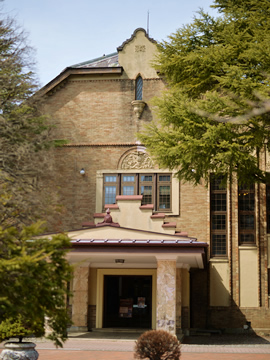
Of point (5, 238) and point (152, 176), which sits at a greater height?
point (152, 176)

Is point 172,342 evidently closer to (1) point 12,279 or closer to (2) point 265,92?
(1) point 12,279

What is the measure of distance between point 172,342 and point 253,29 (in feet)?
43.8

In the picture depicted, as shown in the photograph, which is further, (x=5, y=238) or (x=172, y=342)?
(x=172, y=342)

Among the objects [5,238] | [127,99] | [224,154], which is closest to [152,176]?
[127,99]

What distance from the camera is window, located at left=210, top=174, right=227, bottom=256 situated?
92.6 feet

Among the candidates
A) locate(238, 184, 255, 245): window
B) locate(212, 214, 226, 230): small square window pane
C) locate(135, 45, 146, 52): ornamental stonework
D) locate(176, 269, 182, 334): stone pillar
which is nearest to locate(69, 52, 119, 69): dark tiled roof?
locate(135, 45, 146, 52): ornamental stonework

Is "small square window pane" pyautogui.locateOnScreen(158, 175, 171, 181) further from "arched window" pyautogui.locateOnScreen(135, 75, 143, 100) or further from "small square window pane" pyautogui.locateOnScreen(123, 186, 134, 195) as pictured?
"arched window" pyautogui.locateOnScreen(135, 75, 143, 100)

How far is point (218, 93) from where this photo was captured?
21500mm

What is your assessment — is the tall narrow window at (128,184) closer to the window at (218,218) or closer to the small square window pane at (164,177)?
the small square window pane at (164,177)

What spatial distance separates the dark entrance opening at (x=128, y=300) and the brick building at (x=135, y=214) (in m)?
0.05

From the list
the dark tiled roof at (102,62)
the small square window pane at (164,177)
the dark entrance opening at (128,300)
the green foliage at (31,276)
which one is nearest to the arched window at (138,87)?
the dark tiled roof at (102,62)

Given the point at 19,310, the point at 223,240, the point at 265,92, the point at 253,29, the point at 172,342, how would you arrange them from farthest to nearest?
the point at 223,240 → the point at 253,29 → the point at 265,92 → the point at 172,342 → the point at 19,310

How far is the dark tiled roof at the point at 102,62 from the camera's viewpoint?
3144 cm

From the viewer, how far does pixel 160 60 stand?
79.9 feet
